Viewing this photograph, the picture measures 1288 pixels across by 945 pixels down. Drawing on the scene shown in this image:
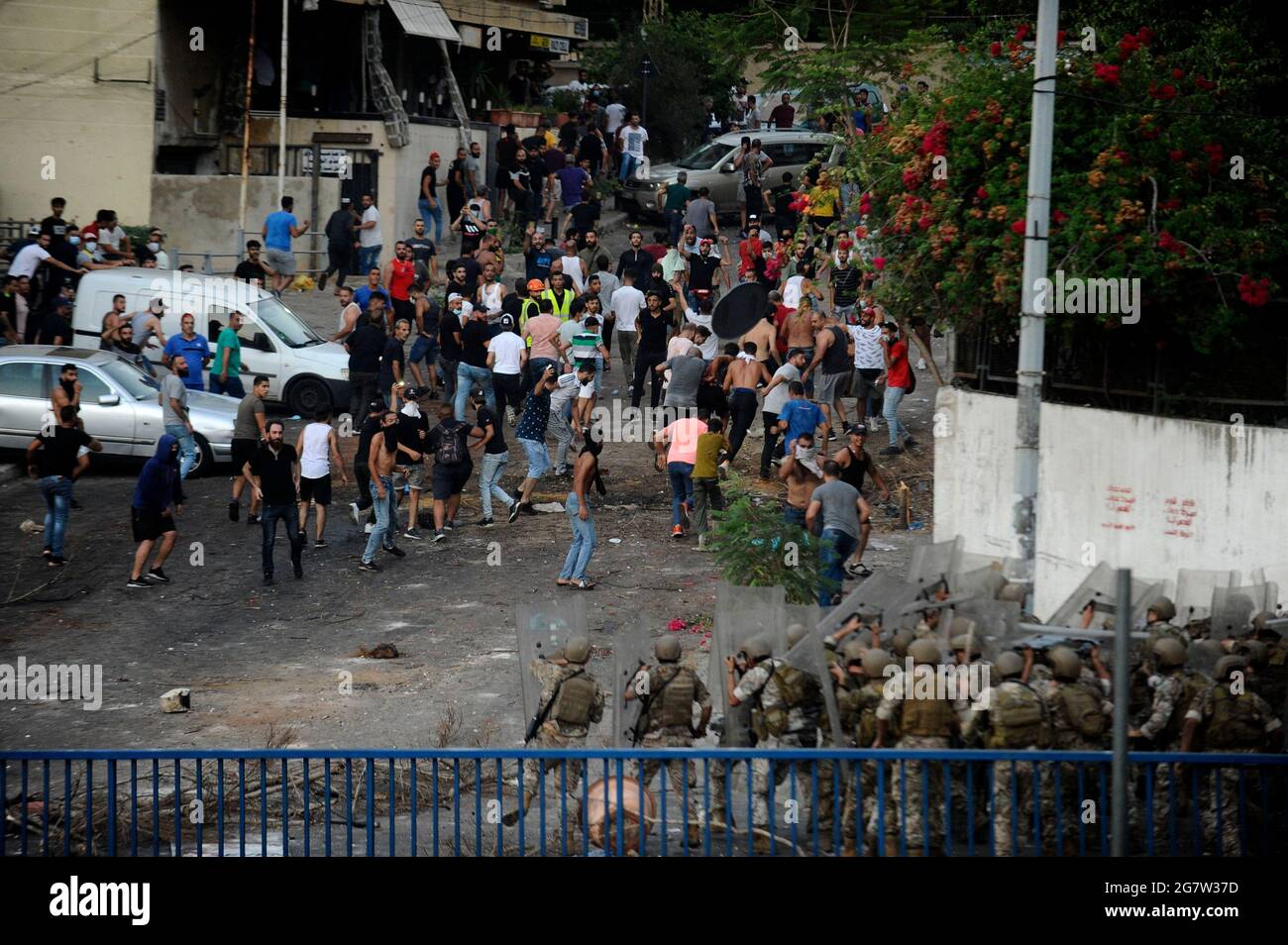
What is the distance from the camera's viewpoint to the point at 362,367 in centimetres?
A: 2048

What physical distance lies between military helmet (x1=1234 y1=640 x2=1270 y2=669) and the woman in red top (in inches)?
362

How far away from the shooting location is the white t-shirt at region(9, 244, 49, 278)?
74.1 feet

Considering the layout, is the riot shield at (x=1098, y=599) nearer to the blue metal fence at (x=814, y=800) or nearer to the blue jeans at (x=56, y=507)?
the blue metal fence at (x=814, y=800)

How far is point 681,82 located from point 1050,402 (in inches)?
1007

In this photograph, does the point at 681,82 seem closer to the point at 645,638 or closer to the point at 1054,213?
the point at 1054,213

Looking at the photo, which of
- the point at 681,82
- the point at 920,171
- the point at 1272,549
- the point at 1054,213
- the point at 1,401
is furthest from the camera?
the point at 681,82

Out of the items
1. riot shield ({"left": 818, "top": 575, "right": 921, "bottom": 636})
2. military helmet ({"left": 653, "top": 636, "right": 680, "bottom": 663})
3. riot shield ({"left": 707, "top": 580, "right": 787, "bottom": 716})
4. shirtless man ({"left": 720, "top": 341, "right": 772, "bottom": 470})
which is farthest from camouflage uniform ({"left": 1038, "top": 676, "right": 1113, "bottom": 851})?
shirtless man ({"left": 720, "top": 341, "right": 772, "bottom": 470})

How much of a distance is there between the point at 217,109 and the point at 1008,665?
24.2 meters

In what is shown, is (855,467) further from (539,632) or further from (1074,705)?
(1074,705)

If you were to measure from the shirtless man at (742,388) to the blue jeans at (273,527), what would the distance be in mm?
5025

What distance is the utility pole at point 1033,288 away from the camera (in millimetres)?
12156

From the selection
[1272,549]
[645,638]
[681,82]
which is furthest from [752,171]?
[645,638]

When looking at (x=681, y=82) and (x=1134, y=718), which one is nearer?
(x=1134, y=718)

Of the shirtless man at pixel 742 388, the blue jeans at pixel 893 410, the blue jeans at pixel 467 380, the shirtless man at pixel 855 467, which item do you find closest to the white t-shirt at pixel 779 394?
the shirtless man at pixel 742 388
